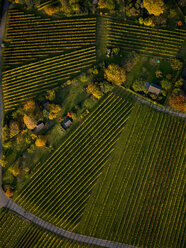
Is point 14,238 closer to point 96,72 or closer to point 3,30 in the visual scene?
point 96,72

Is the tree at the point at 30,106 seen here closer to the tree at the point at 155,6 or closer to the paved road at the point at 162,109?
the paved road at the point at 162,109

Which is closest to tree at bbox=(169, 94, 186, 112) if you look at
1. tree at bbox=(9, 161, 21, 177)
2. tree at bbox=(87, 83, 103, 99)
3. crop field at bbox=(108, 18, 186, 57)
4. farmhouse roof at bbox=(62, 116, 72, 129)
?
crop field at bbox=(108, 18, 186, 57)

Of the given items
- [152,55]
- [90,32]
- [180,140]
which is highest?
[90,32]

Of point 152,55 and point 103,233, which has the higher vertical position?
point 152,55

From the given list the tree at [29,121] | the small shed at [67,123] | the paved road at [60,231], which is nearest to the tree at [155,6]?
the small shed at [67,123]

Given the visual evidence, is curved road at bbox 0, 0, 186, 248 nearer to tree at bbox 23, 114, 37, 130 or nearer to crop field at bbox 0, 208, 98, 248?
crop field at bbox 0, 208, 98, 248

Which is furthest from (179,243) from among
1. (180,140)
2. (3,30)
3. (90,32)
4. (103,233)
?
(3,30)
